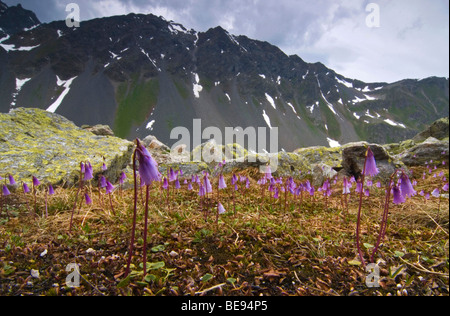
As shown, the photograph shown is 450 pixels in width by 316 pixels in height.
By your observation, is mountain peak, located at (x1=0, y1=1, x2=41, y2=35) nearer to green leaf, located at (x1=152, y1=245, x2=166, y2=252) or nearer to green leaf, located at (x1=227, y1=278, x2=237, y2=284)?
green leaf, located at (x1=152, y1=245, x2=166, y2=252)

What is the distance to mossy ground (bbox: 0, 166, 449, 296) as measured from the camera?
1943 millimetres

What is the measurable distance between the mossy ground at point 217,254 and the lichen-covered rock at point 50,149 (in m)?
1.47

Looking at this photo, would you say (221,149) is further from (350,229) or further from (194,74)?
(194,74)

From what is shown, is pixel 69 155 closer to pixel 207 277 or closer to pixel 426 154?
pixel 207 277

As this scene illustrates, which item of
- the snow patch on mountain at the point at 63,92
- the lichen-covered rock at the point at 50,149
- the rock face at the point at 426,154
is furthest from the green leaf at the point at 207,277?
the snow patch on mountain at the point at 63,92

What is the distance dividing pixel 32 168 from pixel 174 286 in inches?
207

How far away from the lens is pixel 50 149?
20.1 feet

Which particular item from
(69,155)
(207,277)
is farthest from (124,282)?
(69,155)

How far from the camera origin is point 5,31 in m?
174

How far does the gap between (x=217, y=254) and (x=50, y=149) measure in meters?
6.02

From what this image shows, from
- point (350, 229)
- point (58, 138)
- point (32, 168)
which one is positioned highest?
point (58, 138)

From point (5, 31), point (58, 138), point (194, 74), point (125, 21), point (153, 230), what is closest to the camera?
point (153, 230)

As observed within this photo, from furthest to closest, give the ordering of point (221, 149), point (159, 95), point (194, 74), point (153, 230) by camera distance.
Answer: point (194, 74)
point (159, 95)
point (221, 149)
point (153, 230)
